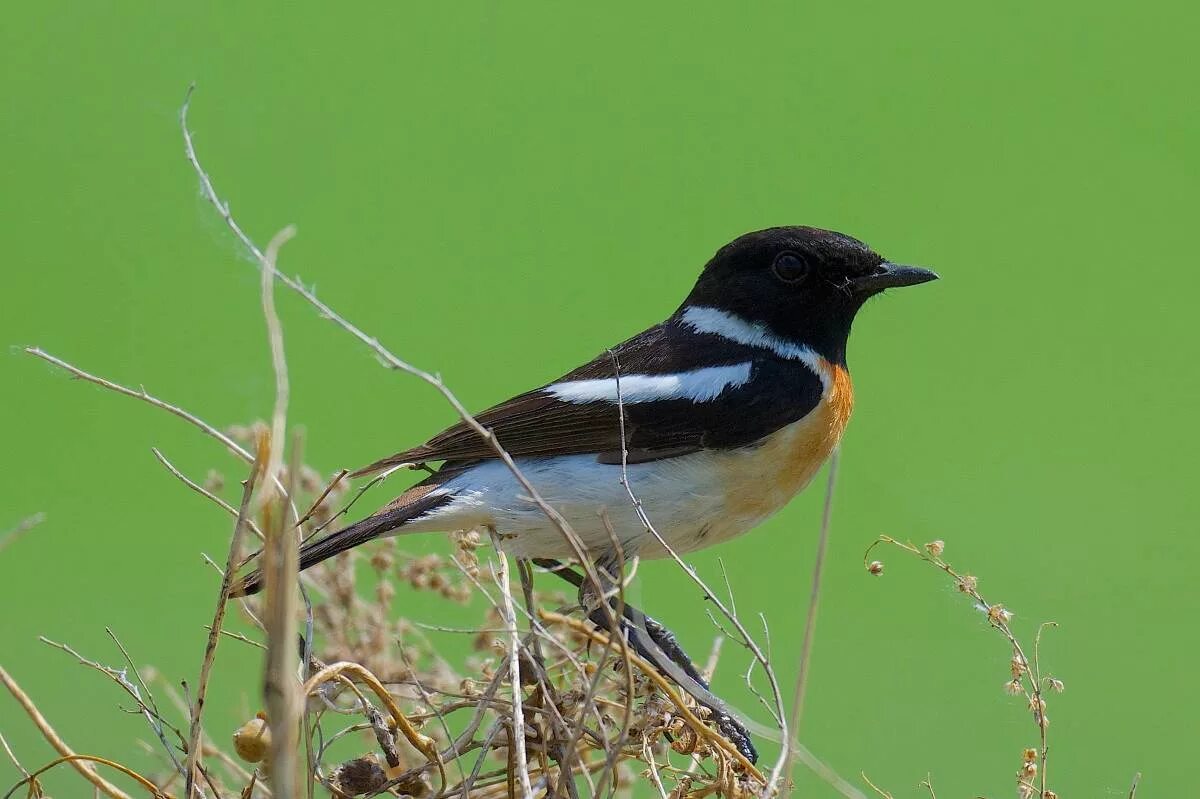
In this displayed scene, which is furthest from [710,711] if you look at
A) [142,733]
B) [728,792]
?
[142,733]

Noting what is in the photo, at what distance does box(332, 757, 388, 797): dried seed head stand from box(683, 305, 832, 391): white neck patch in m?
1.71

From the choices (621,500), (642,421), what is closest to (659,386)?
(642,421)

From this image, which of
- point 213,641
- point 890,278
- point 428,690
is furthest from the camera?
point 890,278

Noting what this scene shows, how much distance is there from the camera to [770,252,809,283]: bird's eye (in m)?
3.19

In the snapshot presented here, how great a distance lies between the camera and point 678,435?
2.90 meters

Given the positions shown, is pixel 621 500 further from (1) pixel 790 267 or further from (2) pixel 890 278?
(2) pixel 890 278

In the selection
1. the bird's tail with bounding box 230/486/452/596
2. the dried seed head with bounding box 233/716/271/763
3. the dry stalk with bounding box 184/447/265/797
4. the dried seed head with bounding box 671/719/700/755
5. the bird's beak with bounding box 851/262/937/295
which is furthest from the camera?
the bird's beak with bounding box 851/262/937/295

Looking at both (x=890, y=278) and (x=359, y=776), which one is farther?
(x=890, y=278)

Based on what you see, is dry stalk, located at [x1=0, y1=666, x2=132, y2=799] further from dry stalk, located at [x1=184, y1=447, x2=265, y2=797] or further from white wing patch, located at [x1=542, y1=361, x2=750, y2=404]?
white wing patch, located at [x1=542, y1=361, x2=750, y2=404]

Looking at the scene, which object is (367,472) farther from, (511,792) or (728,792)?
(728,792)

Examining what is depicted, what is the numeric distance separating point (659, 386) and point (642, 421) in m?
0.11

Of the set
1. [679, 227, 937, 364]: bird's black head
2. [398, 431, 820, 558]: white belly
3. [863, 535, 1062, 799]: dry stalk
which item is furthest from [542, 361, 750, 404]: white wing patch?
[863, 535, 1062, 799]: dry stalk

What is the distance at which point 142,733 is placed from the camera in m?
4.86

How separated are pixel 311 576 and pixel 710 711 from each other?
3.50 feet
